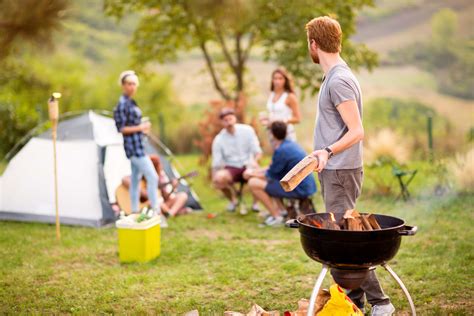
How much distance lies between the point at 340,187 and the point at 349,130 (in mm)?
395

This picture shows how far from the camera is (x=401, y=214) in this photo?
6.54m

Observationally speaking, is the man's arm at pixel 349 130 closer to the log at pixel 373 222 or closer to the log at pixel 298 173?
the log at pixel 298 173

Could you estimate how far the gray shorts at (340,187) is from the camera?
10.5ft

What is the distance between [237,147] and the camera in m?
6.98

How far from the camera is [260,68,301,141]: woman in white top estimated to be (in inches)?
263

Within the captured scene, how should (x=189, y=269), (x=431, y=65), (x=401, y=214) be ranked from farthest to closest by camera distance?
(x=431, y=65) → (x=401, y=214) → (x=189, y=269)

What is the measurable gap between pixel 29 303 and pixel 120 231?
1.11 metres

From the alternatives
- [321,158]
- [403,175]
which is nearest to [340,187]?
[321,158]

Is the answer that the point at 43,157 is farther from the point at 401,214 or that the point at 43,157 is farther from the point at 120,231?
the point at 401,214

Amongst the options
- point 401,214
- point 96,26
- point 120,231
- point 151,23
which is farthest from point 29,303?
point 96,26

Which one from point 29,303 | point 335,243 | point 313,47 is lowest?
point 29,303

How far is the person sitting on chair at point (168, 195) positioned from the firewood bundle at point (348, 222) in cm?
381

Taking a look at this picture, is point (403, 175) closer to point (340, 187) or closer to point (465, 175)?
point (465, 175)

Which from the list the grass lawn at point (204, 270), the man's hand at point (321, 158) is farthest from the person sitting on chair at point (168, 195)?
the man's hand at point (321, 158)
